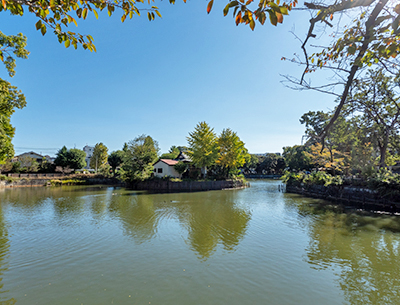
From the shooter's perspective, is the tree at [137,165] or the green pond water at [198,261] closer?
the green pond water at [198,261]

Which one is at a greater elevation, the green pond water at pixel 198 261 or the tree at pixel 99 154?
the tree at pixel 99 154

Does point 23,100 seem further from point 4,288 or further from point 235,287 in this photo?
point 235,287

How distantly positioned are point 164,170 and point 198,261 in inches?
1153

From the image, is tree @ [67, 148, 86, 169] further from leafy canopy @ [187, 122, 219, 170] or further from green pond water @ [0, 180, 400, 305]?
green pond water @ [0, 180, 400, 305]

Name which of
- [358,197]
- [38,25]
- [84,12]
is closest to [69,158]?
[358,197]

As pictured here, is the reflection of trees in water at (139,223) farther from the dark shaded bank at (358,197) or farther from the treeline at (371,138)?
the dark shaded bank at (358,197)

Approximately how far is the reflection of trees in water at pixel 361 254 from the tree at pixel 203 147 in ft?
69.0

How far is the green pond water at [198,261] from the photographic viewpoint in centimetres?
495

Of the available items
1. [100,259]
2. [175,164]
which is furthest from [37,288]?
[175,164]

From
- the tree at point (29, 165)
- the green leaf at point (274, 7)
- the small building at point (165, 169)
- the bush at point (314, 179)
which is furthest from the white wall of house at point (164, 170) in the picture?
the green leaf at point (274, 7)

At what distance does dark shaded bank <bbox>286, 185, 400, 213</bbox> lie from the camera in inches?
599

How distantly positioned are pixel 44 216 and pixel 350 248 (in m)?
15.9

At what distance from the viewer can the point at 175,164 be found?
1379 inches

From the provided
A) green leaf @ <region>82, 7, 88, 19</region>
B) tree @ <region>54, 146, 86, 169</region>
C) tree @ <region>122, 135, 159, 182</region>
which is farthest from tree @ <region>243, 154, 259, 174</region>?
green leaf @ <region>82, 7, 88, 19</region>
